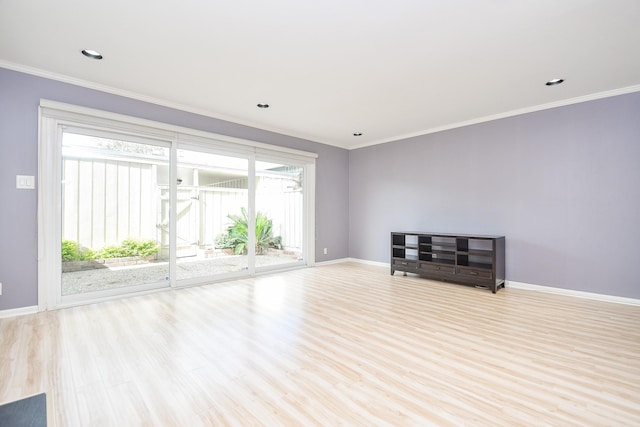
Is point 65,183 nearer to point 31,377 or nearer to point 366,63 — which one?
point 31,377

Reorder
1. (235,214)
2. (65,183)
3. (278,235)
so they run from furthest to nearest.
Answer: (278,235), (235,214), (65,183)

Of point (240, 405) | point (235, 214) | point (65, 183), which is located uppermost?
point (65, 183)

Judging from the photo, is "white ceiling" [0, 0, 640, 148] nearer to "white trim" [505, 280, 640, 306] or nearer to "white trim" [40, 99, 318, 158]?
"white trim" [40, 99, 318, 158]

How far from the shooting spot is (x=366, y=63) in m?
2.82

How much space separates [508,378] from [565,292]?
2.75 m

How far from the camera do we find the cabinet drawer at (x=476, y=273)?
393 centimetres

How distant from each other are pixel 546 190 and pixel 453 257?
1.51 meters

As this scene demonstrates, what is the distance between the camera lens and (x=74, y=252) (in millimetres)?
3309

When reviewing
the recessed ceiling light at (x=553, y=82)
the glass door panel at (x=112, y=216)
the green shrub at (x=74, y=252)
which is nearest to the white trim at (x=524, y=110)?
the recessed ceiling light at (x=553, y=82)

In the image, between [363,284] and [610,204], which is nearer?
[610,204]

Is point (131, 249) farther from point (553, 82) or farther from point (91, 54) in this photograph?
point (553, 82)

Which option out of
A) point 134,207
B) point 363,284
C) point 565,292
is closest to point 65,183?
point 134,207

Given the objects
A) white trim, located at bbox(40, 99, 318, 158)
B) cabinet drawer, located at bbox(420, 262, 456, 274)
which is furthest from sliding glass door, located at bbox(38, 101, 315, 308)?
cabinet drawer, located at bbox(420, 262, 456, 274)

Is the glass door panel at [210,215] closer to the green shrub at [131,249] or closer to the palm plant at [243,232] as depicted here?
the palm plant at [243,232]
